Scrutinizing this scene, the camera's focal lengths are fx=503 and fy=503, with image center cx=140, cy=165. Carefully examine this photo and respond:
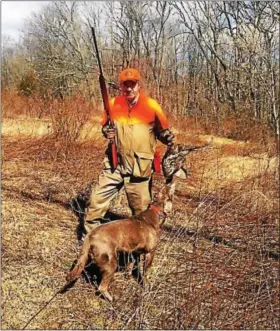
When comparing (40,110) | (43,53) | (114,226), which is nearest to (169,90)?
(40,110)

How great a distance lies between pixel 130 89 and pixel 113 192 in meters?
1.00

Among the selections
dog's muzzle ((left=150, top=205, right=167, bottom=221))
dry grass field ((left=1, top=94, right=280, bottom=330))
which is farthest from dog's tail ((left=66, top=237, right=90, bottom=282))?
dog's muzzle ((left=150, top=205, right=167, bottom=221))

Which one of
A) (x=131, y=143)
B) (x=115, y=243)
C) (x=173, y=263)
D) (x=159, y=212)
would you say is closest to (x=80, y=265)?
(x=115, y=243)

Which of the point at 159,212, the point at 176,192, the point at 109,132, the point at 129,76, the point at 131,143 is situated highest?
the point at 129,76

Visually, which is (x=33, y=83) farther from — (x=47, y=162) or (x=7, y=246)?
(x=7, y=246)

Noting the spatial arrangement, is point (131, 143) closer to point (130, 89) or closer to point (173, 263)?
point (130, 89)

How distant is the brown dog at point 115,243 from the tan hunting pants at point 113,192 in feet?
1.40

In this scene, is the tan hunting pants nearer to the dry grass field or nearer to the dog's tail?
the dry grass field

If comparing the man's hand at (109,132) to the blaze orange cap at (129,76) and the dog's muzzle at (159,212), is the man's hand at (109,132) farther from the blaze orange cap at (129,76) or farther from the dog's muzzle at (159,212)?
the dog's muzzle at (159,212)

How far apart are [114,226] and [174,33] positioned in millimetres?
15723

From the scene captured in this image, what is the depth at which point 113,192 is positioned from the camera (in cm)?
487

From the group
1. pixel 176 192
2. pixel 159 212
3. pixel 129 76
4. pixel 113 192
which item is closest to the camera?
pixel 159 212

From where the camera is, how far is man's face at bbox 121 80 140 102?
185 inches

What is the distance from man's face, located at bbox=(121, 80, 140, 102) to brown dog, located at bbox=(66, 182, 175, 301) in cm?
112
